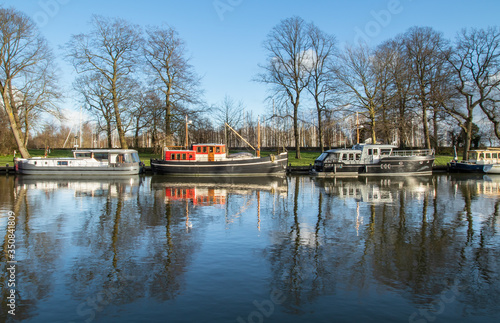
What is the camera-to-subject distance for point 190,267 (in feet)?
28.9

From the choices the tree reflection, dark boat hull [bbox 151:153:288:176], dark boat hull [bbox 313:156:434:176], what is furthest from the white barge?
the tree reflection

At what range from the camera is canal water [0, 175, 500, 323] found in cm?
674

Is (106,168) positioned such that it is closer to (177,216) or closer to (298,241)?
(177,216)

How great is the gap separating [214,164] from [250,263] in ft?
84.0

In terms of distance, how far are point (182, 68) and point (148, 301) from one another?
3971 centimetres

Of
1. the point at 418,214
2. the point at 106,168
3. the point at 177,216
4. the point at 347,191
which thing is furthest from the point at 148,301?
the point at 106,168

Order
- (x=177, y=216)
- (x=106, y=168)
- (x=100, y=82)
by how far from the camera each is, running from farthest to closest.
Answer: (x=100, y=82)
(x=106, y=168)
(x=177, y=216)

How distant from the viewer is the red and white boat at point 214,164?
34219mm

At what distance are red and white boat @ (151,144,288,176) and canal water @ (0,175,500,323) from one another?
1706 cm

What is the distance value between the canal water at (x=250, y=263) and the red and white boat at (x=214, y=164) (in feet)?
56.0

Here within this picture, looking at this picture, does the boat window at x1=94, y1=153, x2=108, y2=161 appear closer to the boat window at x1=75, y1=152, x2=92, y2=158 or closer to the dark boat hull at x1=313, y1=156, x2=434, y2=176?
the boat window at x1=75, y1=152, x2=92, y2=158

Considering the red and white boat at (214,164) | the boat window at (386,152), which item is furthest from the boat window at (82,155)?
the boat window at (386,152)

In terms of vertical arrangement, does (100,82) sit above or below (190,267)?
above

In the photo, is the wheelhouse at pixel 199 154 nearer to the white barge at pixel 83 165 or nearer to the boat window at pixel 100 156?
the white barge at pixel 83 165
